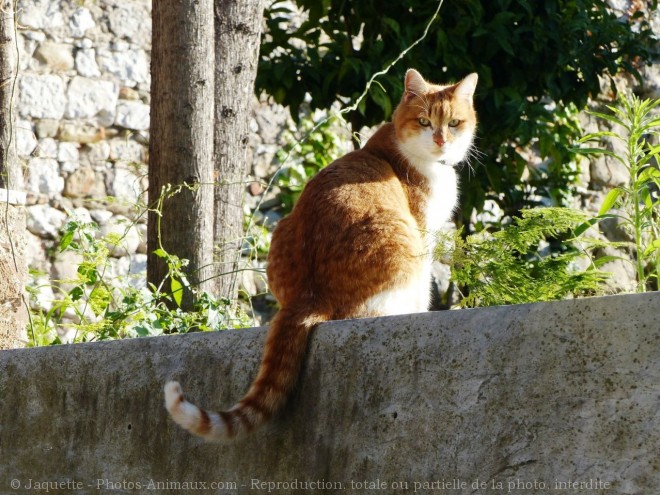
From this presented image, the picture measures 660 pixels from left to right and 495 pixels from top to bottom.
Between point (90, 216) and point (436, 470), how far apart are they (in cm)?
476

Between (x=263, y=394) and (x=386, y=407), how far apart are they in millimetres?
306

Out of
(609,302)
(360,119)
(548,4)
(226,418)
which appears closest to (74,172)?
(360,119)

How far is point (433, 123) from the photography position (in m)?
3.40

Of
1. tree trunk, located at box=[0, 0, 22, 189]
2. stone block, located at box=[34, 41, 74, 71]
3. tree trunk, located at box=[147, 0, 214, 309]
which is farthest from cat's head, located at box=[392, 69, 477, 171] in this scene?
stone block, located at box=[34, 41, 74, 71]

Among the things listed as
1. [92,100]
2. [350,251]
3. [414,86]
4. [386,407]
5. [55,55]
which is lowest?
[386,407]

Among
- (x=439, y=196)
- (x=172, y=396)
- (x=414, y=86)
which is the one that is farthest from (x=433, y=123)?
(x=172, y=396)

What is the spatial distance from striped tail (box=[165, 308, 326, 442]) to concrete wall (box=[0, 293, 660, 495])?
5 cm

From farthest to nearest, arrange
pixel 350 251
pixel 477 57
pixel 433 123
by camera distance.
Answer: pixel 477 57 < pixel 433 123 < pixel 350 251

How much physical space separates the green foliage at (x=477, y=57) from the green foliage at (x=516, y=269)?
1951mm

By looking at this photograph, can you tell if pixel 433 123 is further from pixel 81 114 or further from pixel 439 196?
pixel 81 114

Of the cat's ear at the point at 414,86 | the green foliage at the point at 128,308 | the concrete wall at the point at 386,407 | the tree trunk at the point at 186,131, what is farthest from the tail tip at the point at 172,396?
the cat's ear at the point at 414,86

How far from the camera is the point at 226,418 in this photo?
211 cm

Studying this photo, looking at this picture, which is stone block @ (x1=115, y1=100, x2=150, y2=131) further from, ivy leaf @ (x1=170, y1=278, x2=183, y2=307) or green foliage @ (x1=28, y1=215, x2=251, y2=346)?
ivy leaf @ (x1=170, y1=278, x2=183, y2=307)

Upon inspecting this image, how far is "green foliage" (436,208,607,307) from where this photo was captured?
2.58m
